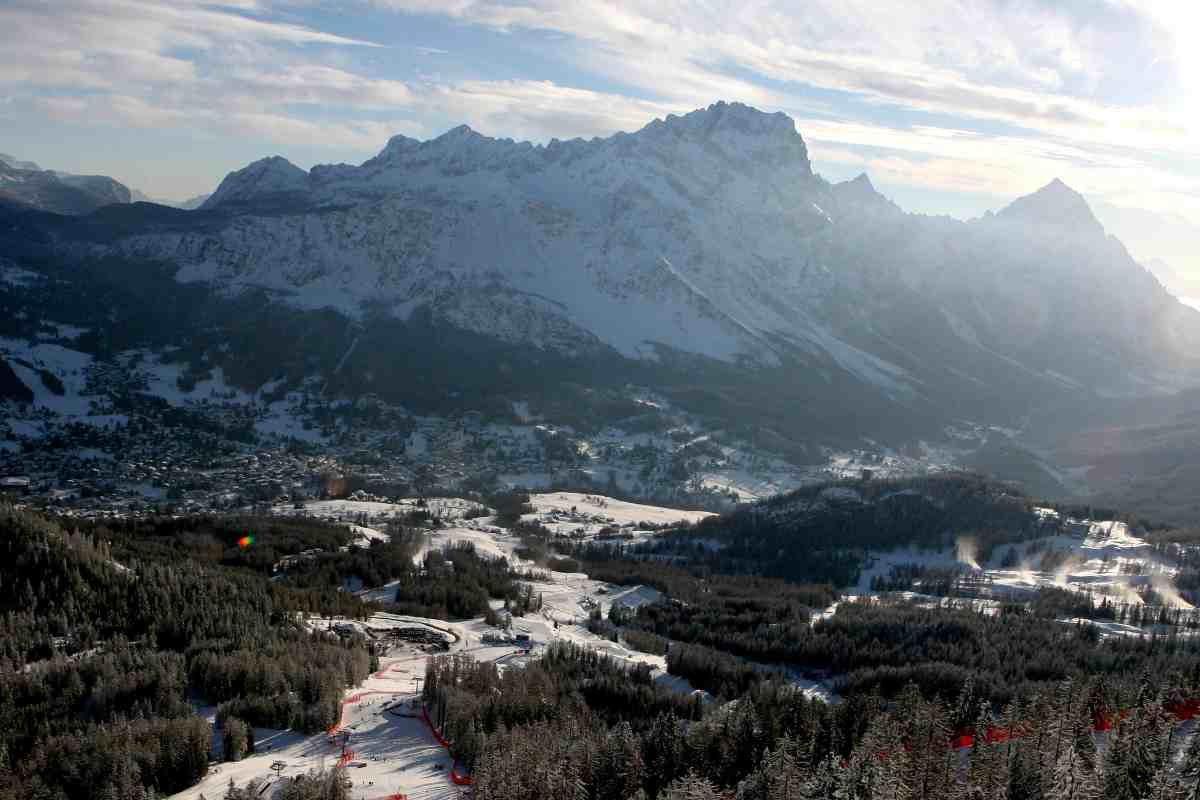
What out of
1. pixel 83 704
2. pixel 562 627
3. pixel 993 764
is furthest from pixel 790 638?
pixel 83 704

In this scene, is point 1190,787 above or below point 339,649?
above

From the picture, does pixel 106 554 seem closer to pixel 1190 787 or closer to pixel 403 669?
pixel 403 669

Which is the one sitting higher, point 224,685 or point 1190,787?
point 1190,787

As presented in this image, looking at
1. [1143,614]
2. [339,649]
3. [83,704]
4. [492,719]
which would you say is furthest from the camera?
[1143,614]

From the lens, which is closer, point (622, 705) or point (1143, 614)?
point (622, 705)

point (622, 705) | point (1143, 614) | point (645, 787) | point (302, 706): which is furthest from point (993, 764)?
point (1143, 614)

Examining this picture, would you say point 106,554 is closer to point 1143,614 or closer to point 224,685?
point 224,685

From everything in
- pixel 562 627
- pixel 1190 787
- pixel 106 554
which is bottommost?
pixel 562 627

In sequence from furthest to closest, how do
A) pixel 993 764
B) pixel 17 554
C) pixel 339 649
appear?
pixel 17 554 < pixel 339 649 < pixel 993 764

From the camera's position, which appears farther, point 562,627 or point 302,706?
point 562,627
